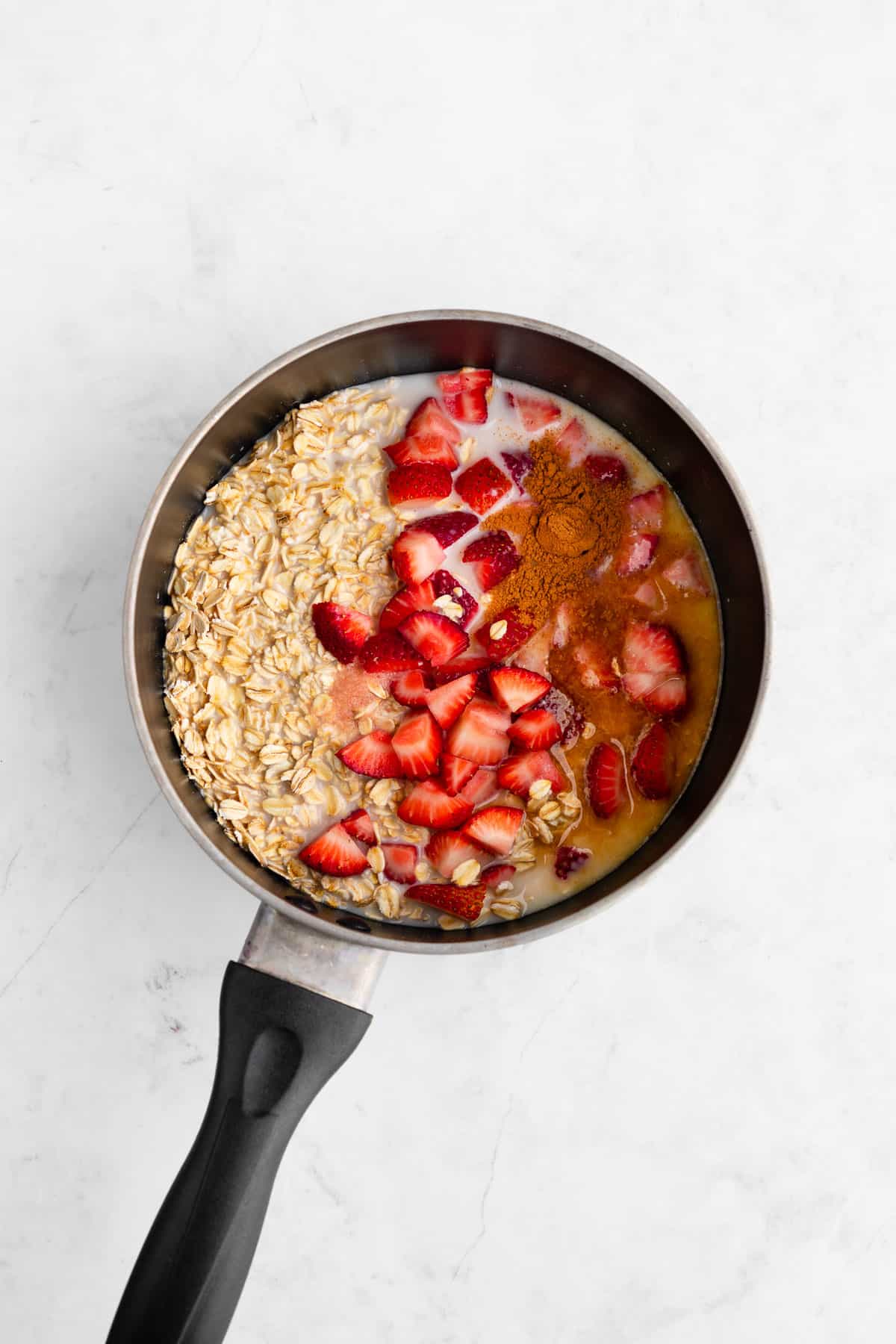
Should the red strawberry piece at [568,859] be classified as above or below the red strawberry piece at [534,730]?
below

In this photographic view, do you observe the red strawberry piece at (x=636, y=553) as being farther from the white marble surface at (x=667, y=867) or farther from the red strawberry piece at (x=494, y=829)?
the red strawberry piece at (x=494, y=829)

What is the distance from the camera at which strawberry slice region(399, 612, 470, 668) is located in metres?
1.31

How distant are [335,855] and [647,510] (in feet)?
1.86

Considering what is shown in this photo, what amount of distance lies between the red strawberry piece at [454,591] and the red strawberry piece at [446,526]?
0.04 m

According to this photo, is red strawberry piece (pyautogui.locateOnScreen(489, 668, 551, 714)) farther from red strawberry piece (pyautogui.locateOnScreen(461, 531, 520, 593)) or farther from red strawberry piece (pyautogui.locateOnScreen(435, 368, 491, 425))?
red strawberry piece (pyautogui.locateOnScreen(435, 368, 491, 425))

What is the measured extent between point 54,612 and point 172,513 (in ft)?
0.87

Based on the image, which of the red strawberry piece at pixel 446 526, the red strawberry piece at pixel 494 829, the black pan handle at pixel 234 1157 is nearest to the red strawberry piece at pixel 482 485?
the red strawberry piece at pixel 446 526

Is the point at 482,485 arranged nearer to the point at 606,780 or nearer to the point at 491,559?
the point at 491,559

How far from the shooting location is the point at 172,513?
1297mm

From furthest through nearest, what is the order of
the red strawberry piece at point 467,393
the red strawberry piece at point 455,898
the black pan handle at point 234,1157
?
the red strawberry piece at point 467,393 → the red strawberry piece at point 455,898 → the black pan handle at point 234,1157

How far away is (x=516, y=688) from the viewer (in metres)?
1.30

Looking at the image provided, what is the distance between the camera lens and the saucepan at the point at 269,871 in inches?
42.2

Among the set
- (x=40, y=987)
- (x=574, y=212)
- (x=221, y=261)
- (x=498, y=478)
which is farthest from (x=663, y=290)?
(x=40, y=987)

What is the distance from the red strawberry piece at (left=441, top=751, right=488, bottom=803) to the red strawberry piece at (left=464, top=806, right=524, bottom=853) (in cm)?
4
